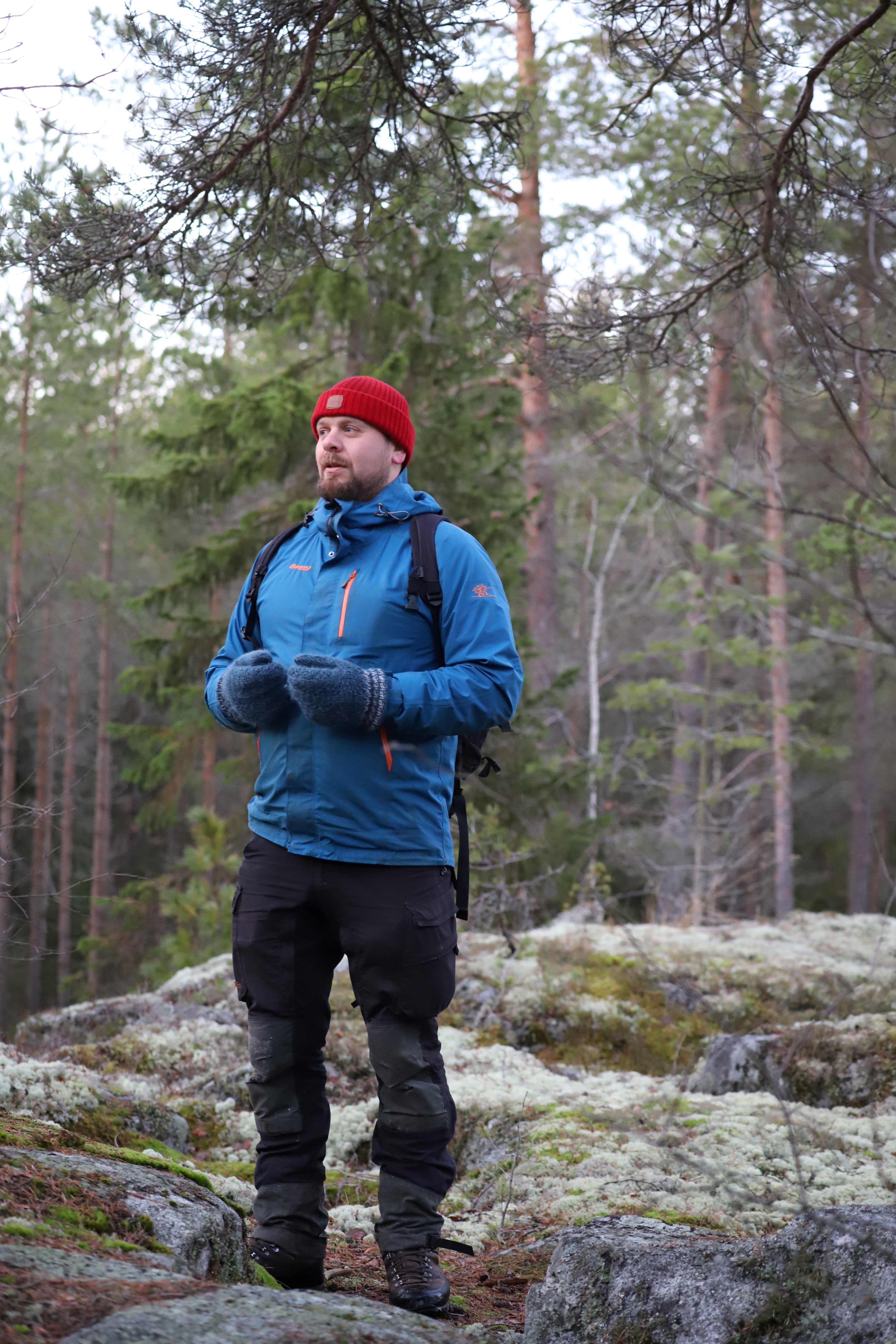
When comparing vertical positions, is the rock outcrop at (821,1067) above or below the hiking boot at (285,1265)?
below

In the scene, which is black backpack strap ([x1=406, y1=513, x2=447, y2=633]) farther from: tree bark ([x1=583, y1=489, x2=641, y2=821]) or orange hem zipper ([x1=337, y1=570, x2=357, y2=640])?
tree bark ([x1=583, y1=489, x2=641, y2=821])

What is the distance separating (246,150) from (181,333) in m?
1.01

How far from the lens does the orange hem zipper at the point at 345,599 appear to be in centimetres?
309

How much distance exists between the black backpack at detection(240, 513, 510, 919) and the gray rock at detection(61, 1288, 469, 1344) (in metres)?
1.07

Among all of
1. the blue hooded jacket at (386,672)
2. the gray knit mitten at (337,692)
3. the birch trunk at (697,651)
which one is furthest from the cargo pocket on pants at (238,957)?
the birch trunk at (697,651)

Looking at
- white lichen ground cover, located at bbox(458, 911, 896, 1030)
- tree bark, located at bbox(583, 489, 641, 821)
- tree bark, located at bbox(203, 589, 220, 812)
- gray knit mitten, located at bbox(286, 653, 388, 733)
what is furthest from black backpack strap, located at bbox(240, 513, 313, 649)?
Result: tree bark, located at bbox(203, 589, 220, 812)

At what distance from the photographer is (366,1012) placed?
10.0ft

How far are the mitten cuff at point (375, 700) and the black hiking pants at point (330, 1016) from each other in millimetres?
429

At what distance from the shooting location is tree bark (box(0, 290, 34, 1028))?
13.4 ft

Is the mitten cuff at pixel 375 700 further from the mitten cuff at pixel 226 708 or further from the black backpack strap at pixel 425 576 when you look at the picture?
the mitten cuff at pixel 226 708

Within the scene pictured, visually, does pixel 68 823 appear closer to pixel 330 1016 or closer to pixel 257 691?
pixel 330 1016

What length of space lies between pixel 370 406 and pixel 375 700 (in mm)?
998

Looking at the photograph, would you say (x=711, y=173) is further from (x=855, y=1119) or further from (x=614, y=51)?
(x=855, y=1119)

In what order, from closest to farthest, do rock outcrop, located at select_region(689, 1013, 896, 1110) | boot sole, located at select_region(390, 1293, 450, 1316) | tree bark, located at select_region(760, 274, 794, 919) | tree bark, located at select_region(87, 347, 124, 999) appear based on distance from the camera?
boot sole, located at select_region(390, 1293, 450, 1316) < rock outcrop, located at select_region(689, 1013, 896, 1110) < tree bark, located at select_region(760, 274, 794, 919) < tree bark, located at select_region(87, 347, 124, 999)
